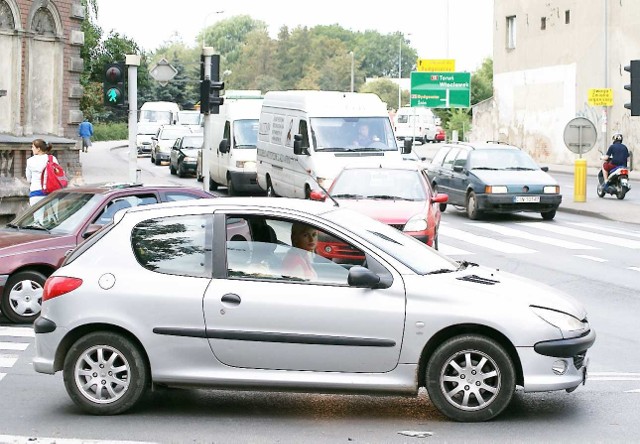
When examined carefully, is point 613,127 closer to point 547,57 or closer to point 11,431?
point 547,57

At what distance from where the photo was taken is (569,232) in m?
25.0

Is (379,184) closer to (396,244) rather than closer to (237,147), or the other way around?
(396,244)

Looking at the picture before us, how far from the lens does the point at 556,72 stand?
5706cm

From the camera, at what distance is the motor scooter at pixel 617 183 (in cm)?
3297

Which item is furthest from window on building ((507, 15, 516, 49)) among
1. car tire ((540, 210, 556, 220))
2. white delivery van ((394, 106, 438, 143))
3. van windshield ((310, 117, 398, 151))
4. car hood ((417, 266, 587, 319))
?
car hood ((417, 266, 587, 319))

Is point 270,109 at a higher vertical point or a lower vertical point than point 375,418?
higher

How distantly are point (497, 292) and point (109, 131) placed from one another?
251 ft

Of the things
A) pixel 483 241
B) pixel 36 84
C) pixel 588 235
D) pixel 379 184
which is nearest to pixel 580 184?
pixel 588 235

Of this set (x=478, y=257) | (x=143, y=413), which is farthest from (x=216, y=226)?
(x=478, y=257)

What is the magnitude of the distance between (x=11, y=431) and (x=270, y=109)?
21.2 meters

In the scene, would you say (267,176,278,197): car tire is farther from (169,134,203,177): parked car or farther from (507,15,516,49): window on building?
(507,15,516,49): window on building

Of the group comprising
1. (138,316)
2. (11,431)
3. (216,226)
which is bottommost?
(11,431)

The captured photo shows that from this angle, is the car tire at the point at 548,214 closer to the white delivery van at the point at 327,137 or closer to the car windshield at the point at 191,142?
the white delivery van at the point at 327,137

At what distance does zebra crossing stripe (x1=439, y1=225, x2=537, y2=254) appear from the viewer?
70.5 feet
